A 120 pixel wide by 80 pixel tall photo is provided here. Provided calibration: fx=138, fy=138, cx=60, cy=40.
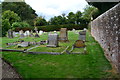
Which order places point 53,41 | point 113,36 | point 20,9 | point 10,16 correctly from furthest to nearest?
point 20,9
point 10,16
point 53,41
point 113,36

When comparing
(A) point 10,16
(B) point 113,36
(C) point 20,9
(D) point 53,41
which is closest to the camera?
(B) point 113,36

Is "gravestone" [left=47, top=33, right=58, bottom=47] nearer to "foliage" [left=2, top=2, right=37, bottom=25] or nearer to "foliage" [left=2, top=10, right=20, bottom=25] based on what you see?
"foliage" [left=2, top=10, right=20, bottom=25]

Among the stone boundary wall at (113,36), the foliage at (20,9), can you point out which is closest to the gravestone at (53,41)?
the stone boundary wall at (113,36)

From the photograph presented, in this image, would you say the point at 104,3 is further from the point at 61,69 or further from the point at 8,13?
the point at 8,13

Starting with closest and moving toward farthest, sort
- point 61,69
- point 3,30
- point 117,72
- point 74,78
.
Result: point 74,78
point 117,72
point 61,69
point 3,30

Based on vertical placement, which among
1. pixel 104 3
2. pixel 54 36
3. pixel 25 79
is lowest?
pixel 25 79

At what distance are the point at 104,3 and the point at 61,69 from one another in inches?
841

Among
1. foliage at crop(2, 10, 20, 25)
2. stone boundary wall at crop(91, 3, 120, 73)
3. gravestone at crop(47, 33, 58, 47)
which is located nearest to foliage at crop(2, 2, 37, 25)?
foliage at crop(2, 10, 20, 25)

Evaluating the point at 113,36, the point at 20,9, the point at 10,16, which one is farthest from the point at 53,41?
the point at 20,9

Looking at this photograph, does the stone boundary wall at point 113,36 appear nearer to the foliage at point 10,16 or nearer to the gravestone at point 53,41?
the gravestone at point 53,41

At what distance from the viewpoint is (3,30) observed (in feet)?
69.9

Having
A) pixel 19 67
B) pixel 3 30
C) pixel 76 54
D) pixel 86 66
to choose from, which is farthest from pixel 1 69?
pixel 3 30

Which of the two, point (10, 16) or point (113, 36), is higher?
point (10, 16)

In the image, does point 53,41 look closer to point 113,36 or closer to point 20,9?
point 113,36
